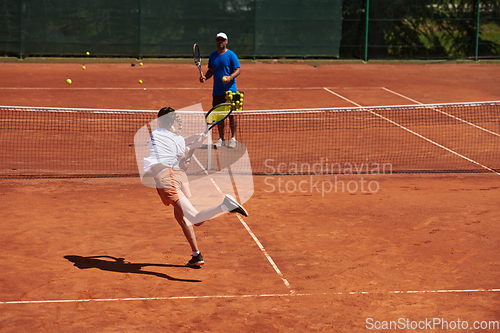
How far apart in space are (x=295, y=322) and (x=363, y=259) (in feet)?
5.76

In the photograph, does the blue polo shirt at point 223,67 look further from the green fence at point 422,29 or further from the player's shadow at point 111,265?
the green fence at point 422,29

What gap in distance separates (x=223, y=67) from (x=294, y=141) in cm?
→ 250

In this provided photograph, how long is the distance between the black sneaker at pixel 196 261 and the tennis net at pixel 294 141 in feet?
14.0

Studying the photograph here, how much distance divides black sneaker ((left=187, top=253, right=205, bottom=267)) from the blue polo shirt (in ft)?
19.1

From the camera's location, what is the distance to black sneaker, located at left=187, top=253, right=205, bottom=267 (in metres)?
6.57

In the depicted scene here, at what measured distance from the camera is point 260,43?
77.9ft

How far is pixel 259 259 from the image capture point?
692cm

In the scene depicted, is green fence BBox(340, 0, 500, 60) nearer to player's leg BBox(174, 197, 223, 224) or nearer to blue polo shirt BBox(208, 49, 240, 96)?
blue polo shirt BBox(208, 49, 240, 96)

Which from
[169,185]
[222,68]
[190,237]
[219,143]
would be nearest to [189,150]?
[169,185]

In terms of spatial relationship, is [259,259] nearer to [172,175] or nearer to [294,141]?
[172,175]

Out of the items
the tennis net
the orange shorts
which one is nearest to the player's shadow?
the orange shorts

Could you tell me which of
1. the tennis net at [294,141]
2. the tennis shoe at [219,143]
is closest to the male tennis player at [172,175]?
the tennis net at [294,141]

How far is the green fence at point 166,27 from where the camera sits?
2191cm

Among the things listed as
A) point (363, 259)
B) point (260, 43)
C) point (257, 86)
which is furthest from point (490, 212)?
point (260, 43)
